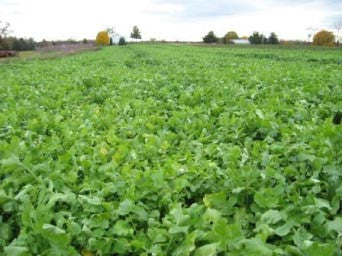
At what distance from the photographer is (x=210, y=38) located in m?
87.4

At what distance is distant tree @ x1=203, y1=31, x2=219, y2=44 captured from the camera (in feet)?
287

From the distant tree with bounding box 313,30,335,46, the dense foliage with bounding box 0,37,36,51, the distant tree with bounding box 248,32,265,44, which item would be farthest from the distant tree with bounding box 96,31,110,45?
the distant tree with bounding box 313,30,335,46

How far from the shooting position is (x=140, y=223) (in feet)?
8.08

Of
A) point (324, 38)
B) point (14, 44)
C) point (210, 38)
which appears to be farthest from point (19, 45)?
point (324, 38)

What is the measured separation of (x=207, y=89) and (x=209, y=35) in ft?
272

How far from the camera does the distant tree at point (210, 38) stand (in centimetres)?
8738

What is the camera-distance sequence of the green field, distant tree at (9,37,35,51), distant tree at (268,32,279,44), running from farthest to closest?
1. distant tree at (268,32,279,44)
2. distant tree at (9,37,35,51)
3. the green field

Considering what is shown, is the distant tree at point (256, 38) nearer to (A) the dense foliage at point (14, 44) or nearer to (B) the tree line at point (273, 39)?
(B) the tree line at point (273, 39)

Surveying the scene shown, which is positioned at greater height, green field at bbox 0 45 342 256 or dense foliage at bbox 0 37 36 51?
dense foliage at bbox 0 37 36 51

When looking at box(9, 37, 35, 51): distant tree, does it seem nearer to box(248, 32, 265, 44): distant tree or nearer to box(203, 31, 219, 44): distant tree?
box(203, 31, 219, 44): distant tree

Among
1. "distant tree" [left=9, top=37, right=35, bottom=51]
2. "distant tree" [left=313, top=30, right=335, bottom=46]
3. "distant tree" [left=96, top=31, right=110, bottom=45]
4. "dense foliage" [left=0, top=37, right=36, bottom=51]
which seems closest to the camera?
"dense foliage" [left=0, top=37, right=36, bottom=51]

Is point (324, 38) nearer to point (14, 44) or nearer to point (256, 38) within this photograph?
point (256, 38)

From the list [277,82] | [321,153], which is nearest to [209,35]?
[277,82]

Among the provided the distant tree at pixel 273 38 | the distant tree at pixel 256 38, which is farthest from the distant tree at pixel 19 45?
the distant tree at pixel 273 38
